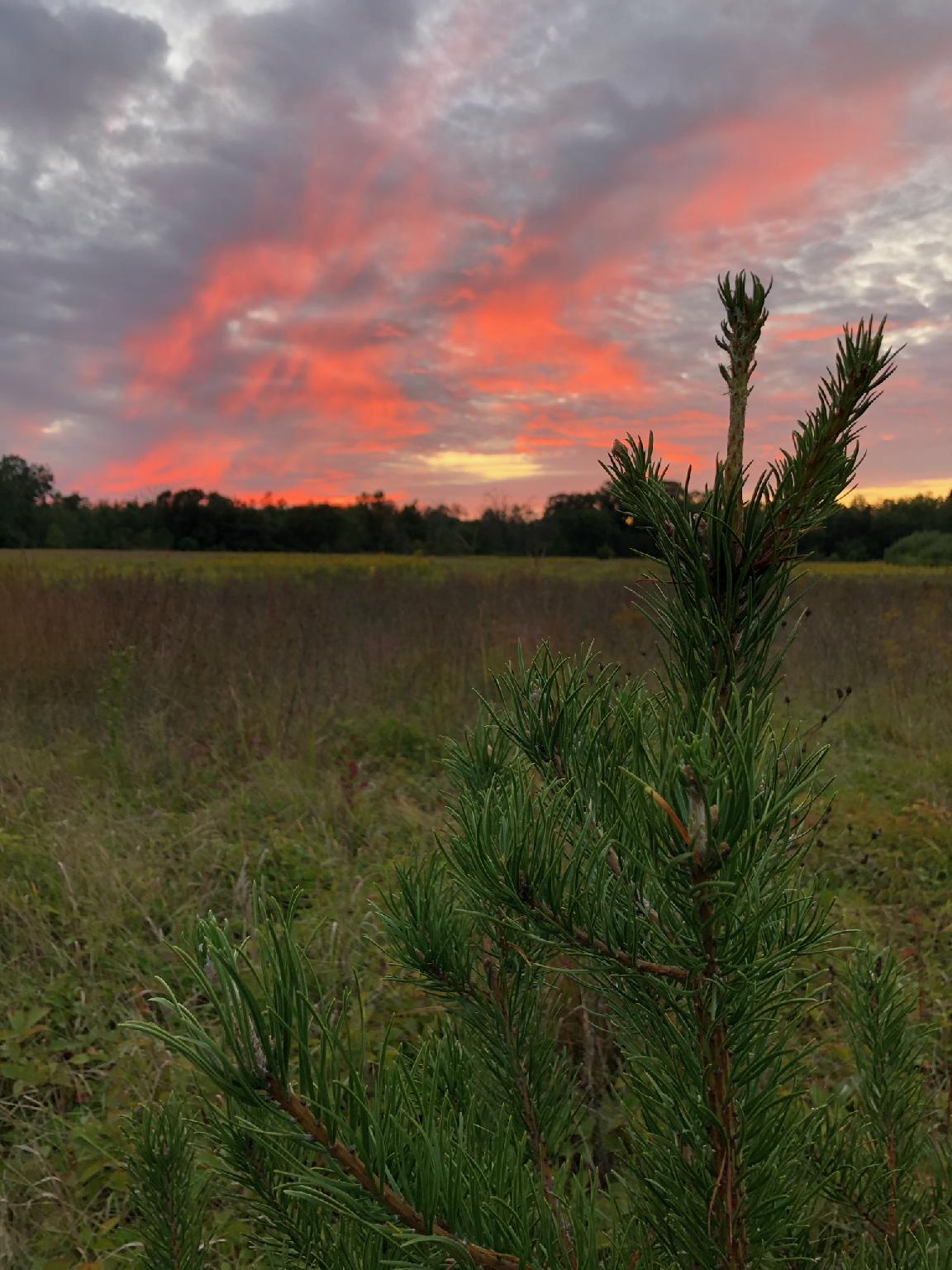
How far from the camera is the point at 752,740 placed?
46 cm

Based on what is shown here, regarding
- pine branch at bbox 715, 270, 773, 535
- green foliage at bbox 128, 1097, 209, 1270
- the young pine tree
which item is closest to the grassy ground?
the young pine tree

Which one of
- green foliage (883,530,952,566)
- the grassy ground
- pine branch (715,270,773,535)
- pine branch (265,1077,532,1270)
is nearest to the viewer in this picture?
pine branch (265,1077,532,1270)

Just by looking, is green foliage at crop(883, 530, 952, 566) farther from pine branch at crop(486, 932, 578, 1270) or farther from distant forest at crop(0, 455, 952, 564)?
pine branch at crop(486, 932, 578, 1270)

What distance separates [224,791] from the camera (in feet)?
15.2

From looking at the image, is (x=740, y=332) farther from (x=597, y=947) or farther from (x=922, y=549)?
(x=922, y=549)

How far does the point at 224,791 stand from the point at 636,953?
448cm

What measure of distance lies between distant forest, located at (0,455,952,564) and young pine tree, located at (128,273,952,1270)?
1111 inches

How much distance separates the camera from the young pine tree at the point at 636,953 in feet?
1.50

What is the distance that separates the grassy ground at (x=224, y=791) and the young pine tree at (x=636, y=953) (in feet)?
0.42

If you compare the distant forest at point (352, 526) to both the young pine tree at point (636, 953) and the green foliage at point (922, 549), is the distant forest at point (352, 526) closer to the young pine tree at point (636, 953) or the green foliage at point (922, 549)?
the green foliage at point (922, 549)

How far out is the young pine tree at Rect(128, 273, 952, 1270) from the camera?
457 millimetres

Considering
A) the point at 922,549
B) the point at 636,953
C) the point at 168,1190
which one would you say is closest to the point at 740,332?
the point at 636,953

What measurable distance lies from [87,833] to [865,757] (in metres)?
5.08

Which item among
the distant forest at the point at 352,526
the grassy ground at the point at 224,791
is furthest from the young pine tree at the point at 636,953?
the distant forest at the point at 352,526
